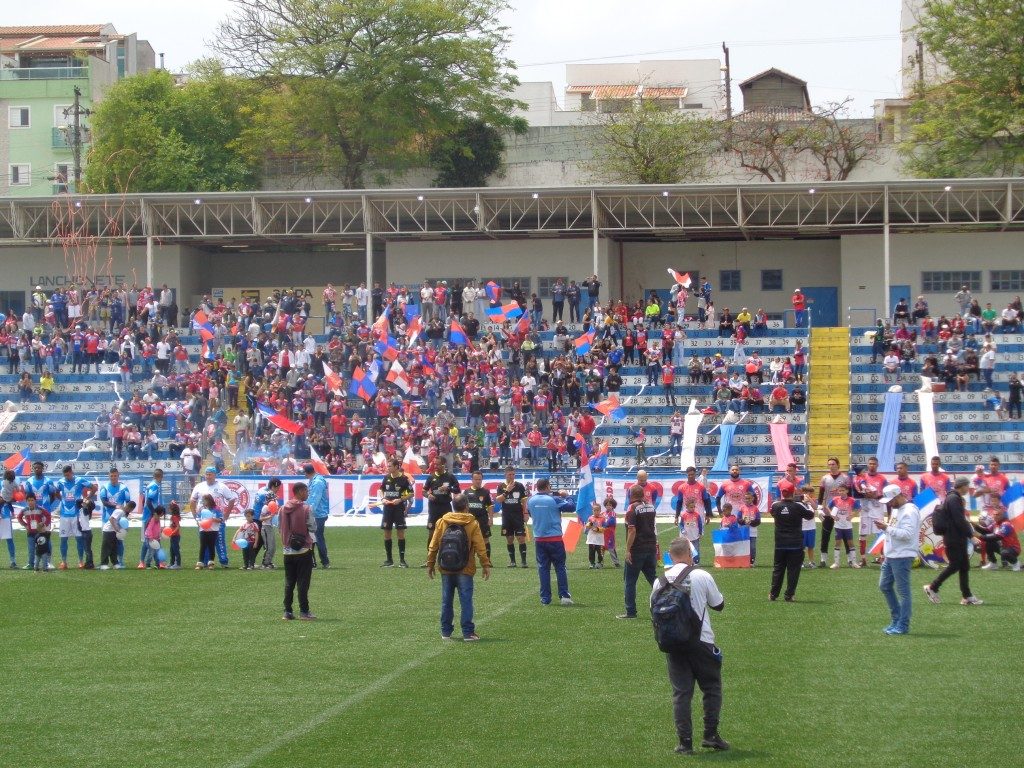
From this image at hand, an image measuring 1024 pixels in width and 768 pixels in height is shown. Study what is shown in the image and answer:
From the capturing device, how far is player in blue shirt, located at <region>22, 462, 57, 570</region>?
2467cm

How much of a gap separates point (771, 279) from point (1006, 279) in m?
8.55

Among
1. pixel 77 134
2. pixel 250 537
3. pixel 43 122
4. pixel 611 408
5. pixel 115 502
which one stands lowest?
pixel 250 537

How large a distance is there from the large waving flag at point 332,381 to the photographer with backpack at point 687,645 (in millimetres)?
33300

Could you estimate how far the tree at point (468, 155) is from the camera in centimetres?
6256

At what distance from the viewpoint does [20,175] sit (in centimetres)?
7831

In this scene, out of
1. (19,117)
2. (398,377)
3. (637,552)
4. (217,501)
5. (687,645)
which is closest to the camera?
(687,645)

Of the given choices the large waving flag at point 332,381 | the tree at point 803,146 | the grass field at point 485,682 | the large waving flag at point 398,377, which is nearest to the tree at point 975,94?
the tree at point 803,146

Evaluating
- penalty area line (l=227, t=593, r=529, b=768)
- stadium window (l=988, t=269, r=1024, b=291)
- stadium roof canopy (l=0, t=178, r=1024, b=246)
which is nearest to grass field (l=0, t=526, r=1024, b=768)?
penalty area line (l=227, t=593, r=529, b=768)

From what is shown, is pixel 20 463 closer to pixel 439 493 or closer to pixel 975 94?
pixel 439 493

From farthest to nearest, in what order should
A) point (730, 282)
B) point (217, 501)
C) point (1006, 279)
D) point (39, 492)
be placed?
point (730, 282) < point (1006, 279) < point (217, 501) < point (39, 492)

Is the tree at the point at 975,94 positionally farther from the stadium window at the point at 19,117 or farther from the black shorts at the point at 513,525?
the stadium window at the point at 19,117

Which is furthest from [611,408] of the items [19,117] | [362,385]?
[19,117]

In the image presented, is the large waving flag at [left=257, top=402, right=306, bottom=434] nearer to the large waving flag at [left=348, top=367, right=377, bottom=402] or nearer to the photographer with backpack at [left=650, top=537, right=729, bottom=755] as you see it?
the large waving flag at [left=348, top=367, right=377, bottom=402]

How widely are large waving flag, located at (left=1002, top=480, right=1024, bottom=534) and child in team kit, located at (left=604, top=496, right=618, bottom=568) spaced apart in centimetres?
704
